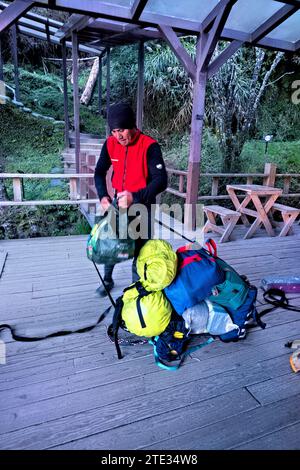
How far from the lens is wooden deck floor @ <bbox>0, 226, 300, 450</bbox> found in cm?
134

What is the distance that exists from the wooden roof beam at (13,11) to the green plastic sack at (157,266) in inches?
102

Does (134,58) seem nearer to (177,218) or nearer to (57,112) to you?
(57,112)

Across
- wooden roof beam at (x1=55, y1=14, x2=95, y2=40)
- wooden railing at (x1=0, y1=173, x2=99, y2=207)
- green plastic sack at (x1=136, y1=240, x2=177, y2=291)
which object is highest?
wooden roof beam at (x1=55, y1=14, x2=95, y2=40)

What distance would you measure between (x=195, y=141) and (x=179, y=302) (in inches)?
108

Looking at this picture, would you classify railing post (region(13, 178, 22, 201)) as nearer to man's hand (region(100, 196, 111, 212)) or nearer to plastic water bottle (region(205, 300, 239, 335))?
man's hand (region(100, 196, 111, 212))

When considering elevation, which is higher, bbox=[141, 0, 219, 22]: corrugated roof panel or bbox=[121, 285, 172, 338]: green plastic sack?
bbox=[141, 0, 219, 22]: corrugated roof panel

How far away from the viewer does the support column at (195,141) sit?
12.5 ft

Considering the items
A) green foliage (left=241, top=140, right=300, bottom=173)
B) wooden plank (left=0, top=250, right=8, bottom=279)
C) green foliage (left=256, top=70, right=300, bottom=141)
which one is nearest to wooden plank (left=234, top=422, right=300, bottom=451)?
wooden plank (left=0, top=250, right=8, bottom=279)

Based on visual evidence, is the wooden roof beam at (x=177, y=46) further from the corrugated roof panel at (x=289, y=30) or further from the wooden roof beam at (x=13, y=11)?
the wooden roof beam at (x=13, y=11)

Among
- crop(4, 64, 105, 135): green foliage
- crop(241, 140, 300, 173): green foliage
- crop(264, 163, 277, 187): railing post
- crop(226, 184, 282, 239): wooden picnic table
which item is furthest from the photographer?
crop(4, 64, 105, 135): green foliage

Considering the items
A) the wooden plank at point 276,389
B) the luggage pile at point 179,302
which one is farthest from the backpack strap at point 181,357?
the wooden plank at point 276,389

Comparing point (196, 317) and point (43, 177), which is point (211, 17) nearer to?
point (43, 177)
